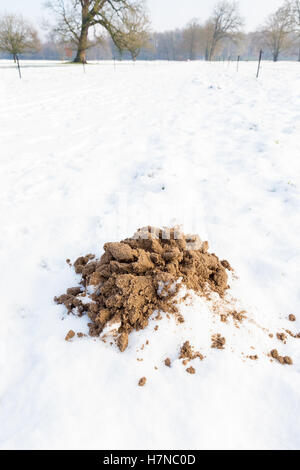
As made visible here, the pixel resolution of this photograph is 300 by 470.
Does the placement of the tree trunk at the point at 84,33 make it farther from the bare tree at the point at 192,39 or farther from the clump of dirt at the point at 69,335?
the bare tree at the point at 192,39

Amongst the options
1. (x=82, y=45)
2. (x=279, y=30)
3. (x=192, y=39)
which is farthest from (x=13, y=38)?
(x=192, y=39)

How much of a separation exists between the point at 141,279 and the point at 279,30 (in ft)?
156

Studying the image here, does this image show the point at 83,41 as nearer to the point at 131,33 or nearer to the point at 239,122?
the point at 131,33

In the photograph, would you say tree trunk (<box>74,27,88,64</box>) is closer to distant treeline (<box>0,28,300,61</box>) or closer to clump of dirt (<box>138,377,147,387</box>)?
distant treeline (<box>0,28,300,61</box>)

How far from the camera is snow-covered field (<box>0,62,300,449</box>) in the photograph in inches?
60.1

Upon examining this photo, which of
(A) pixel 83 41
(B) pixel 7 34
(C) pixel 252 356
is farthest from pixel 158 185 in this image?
(B) pixel 7 34

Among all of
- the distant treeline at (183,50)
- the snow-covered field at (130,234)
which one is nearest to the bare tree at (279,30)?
the distant treeline at (183,50)

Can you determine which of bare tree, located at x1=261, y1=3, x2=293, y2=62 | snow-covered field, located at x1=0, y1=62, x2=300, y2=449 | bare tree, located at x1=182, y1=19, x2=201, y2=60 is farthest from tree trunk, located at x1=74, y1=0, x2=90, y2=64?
bare tree, located at x1=182, y1=19, x2=201, y2=60

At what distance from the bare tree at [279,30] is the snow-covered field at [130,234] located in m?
37.5

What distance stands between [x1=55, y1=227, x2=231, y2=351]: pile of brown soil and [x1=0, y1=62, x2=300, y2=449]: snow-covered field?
5.0 inches

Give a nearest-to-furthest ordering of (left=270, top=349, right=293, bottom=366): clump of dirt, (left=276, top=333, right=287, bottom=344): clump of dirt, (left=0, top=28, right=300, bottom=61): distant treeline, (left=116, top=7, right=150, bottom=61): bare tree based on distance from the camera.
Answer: (left=270, top=349, right=293, bottom=366): clump of dirt
(left=276, top=333, right=287, bottom=344): clump of dirt
(left=116, top=7, right=150, bottom=61): bare tree
(left=0, top=28, right=300, bottom=61): distant treeline

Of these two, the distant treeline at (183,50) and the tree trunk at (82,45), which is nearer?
the tree trunk at (82,45)

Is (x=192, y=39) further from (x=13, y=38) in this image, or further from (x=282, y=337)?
(x=282, y=337)

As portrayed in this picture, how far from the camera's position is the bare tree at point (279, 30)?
3241 centimetres
